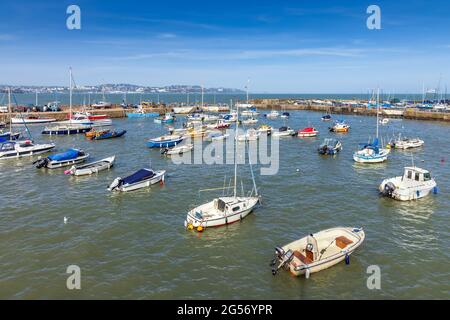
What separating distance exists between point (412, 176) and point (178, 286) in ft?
99.2

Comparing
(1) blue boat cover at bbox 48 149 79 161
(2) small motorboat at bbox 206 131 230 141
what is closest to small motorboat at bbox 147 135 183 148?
(2) small motorboat at bbox 206 131 230 141

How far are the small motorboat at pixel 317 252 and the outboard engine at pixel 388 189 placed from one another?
12748 millimetres

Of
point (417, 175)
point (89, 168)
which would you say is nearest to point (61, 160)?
point (89, 168)

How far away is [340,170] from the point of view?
2002 inches

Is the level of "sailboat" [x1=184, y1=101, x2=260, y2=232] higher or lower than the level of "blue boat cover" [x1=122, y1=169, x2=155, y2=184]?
lower

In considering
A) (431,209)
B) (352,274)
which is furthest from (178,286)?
(431,209)

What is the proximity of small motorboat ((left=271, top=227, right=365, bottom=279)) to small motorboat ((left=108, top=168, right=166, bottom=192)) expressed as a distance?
22085 mm

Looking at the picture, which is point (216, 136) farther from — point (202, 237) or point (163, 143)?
point (202, 237)

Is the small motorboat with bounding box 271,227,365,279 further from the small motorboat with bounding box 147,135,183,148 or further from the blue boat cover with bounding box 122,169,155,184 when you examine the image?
the small motorboat with bounding box 147,135,183,148

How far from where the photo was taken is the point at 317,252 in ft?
78.6

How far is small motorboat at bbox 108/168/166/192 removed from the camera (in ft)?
132

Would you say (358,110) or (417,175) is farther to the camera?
(358,110)

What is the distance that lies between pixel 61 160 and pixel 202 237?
3357 centimetres
